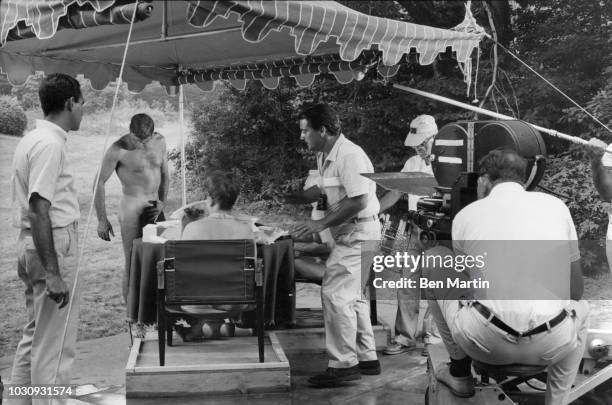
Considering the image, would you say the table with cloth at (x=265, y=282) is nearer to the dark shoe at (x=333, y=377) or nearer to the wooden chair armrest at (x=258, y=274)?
the wooden chair armrest at (x=258, y=274)

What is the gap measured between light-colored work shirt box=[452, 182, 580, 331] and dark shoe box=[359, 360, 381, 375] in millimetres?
1765

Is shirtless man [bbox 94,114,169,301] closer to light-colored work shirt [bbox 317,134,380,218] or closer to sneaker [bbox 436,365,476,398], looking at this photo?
light-colored work shirt [bbox 317,134,380,218]

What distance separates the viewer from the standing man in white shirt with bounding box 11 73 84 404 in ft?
11.2

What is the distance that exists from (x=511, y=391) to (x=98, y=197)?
12.0 ft

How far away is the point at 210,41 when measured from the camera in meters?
6.38

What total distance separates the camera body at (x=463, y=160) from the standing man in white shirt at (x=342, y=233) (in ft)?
2.50

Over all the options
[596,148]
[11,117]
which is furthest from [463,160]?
[11,117]

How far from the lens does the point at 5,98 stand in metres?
9.82

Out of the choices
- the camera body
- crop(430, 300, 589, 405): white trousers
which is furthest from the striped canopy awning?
crop(430, 300, 589, 405): white trousers

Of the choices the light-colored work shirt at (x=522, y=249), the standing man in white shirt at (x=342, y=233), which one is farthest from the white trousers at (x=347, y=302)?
the light-colored work shirt at (x=522, y=249)

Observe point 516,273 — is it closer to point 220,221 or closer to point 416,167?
point 220,221

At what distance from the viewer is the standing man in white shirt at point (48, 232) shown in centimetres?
341

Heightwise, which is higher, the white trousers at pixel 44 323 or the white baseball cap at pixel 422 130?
the white baseball cap at pixel 422 130

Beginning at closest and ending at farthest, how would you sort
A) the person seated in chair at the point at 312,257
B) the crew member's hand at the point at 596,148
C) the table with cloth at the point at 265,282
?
the crew member's hand at the point at 596,148 < the table with cloth at the point at 265,282 < the person seated in chair at the point at 312,257
